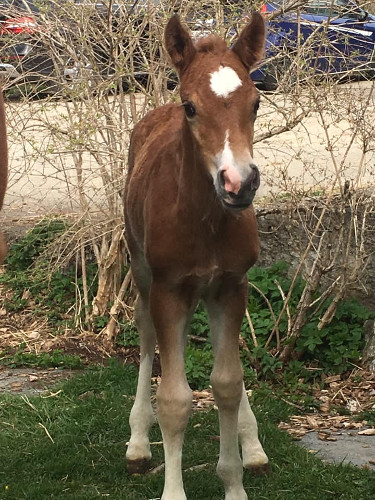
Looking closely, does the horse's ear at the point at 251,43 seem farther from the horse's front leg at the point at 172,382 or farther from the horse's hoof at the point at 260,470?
the horse's hoof at the point at 260,470

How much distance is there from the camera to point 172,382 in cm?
441

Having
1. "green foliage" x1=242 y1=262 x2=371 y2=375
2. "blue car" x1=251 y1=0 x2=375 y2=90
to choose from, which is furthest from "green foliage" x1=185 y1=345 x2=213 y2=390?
"blue car" x1=251 y1=0 x2=375 y2=90

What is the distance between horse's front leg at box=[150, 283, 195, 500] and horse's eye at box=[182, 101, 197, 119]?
2.90ft

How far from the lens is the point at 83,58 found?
23.1 feet

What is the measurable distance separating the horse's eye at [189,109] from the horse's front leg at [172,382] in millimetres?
884

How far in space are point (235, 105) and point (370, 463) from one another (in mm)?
2426

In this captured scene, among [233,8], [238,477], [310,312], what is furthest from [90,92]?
[238,477]

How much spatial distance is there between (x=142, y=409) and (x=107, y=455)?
1.27ft

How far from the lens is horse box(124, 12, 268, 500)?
3.90 metres

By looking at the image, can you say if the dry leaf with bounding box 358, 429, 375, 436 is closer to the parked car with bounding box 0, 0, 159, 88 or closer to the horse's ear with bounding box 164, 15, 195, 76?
the horse's ear with bounding box 164, 15, 195, 76

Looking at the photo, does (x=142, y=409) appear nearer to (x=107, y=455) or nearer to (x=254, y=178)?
(x=107, y=455)

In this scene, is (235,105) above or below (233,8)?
below

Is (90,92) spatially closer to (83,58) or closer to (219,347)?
(83,58)

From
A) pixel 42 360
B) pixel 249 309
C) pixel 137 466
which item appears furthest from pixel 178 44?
pixel 42 360
